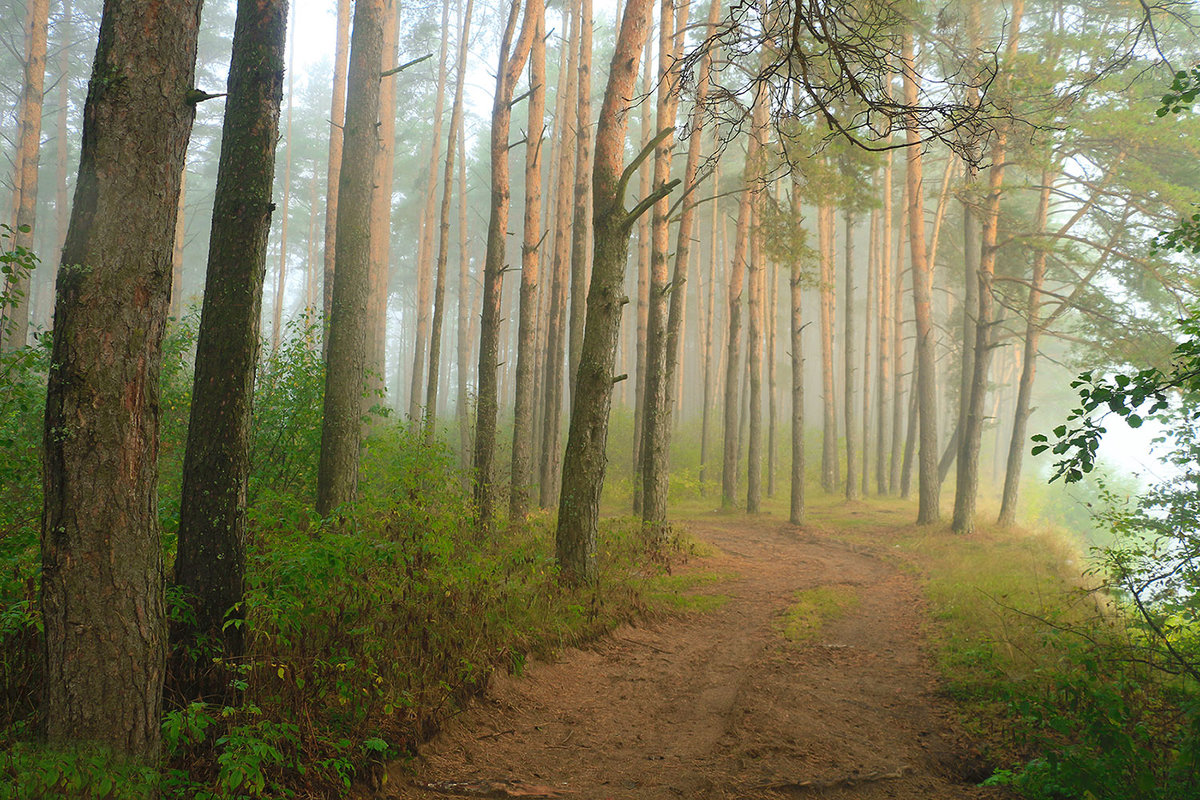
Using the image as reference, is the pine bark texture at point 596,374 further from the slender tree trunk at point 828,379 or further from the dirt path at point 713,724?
the slender tree trunk at point 828,379

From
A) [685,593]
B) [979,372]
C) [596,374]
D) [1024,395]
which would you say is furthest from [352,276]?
[1024,395]

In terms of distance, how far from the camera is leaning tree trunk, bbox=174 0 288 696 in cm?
394

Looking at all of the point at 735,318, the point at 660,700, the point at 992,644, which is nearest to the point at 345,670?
the point at 660,700

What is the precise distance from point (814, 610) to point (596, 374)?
416 centimetres

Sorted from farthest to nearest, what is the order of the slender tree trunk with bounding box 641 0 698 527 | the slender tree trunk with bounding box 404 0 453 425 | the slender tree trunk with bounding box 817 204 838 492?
the slender tree trunk with bounding box 817 204 838 492, the slender tree trunk with bounding box 404 0 453 425, the slender tree trunk with bounding box 641 0 698 527

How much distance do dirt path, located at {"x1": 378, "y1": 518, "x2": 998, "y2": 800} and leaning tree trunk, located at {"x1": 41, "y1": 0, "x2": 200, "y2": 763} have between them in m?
1.56

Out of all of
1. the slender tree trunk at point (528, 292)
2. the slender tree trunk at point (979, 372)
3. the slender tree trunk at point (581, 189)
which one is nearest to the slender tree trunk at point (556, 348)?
the slender tree trunk at point (581, 189)

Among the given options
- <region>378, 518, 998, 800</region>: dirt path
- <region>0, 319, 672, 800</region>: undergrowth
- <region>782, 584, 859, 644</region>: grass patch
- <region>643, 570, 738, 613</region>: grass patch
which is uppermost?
<region>0, 319, 672, 800</region>: undergrowth

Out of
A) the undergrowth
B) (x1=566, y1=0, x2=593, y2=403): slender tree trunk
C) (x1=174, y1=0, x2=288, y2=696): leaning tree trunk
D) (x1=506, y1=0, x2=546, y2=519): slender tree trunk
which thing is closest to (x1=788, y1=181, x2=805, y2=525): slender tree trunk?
(x1=566, y1=0, x2=593, y2=403): slender tree trunk

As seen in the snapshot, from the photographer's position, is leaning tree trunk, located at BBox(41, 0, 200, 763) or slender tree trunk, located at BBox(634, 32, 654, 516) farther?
slender tree trunk, located at BBox(634, 32, 654, 516)

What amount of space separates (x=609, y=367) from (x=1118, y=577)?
16.9ft

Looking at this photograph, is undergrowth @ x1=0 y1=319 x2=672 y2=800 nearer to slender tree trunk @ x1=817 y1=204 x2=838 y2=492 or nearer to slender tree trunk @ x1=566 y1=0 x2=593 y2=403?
slender tree trunk @ x1=566 y1=0 x2=593 y2=403

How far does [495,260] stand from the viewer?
36.6ft

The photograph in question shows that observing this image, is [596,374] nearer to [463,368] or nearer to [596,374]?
[596,374]
